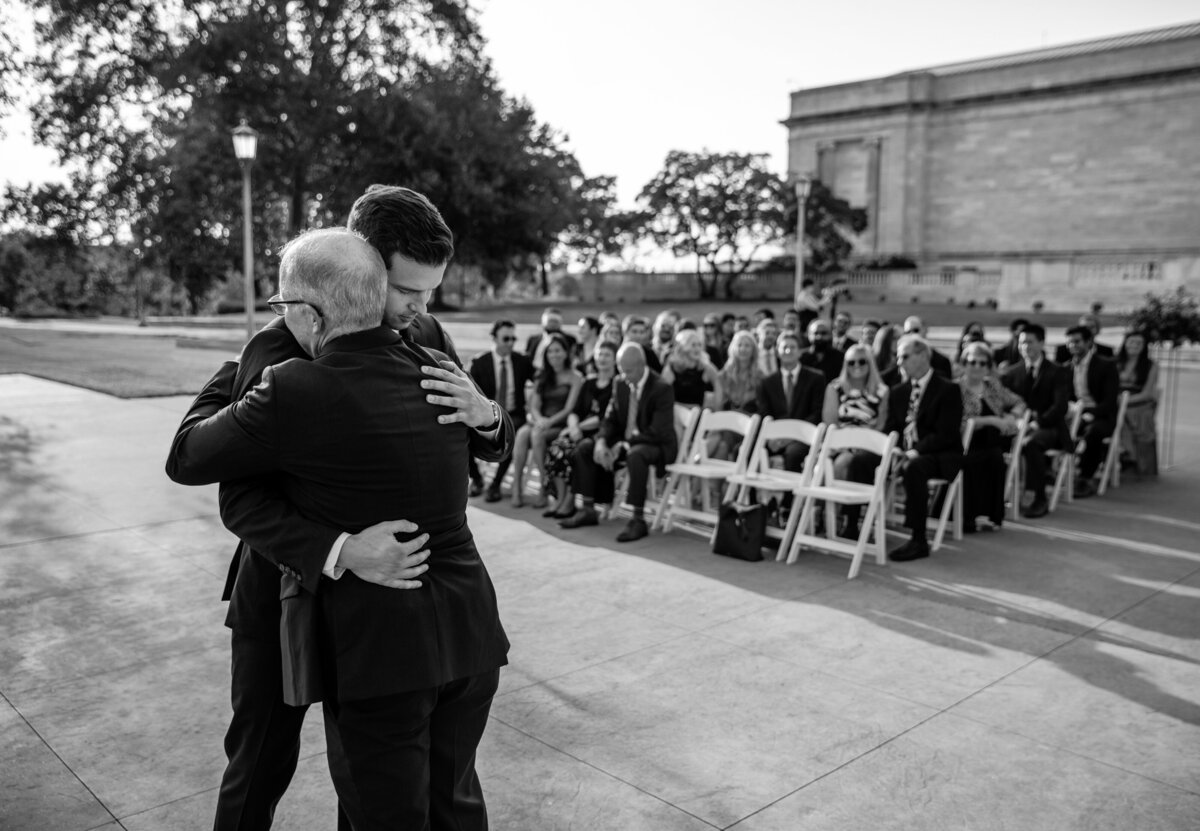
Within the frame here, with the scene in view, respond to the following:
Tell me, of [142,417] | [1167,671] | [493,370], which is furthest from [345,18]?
[1167,671]

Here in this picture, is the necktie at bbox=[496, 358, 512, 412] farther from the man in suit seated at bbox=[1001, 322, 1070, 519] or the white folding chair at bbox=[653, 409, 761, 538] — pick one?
the man in suit seated at bbox=[1001, 322, 1070, 519]

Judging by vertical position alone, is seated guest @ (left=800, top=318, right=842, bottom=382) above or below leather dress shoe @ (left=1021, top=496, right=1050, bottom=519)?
above

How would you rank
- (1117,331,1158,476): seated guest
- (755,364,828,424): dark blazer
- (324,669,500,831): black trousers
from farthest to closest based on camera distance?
(1117,331,1158,476): seated guest
(755,364,828,424): dark blazer
(324,669,500,831): black trousers

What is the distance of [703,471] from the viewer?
8.48 m

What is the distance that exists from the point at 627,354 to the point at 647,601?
2960mm

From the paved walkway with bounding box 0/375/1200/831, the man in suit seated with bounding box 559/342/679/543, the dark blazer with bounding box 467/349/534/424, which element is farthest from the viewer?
the dark blazer with bounding box 467/349/534/424

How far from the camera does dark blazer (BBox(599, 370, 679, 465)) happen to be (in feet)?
29.4

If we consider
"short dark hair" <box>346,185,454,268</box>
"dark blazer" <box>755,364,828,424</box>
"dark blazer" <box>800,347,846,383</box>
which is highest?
"short dark hair" <box>346,185,454,268</box>

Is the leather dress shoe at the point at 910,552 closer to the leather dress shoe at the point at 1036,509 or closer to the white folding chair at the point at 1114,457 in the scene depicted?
the leather dress shoe at the point at 1036,509

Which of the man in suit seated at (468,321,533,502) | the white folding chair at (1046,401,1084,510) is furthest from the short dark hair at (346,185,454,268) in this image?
the white folding chair at (1046,401,1084,510)

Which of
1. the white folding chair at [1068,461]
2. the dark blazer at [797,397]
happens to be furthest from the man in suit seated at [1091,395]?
the dark blazer at [797,397]

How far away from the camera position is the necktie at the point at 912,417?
8.62 metres

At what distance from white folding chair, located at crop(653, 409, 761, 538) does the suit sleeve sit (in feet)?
19.9

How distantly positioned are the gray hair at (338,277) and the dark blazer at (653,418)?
663 centimetres
